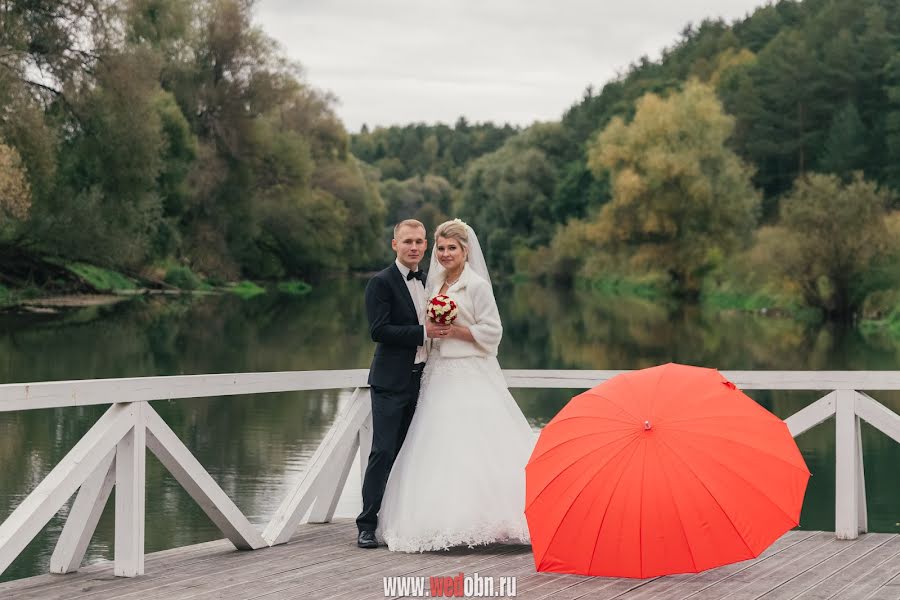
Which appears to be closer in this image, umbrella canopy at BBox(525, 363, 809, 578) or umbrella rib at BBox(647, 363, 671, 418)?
umbrella canopy at BBox(525, 363, 809, 578)

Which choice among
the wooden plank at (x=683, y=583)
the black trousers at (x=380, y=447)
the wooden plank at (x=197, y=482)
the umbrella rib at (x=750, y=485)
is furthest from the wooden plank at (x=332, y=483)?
the umbrella rib at (x=750, y=485)

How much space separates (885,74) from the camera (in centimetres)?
6078

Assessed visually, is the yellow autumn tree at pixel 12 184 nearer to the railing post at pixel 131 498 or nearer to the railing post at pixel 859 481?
the railing post at pixel 131 498

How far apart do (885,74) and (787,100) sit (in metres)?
5.07

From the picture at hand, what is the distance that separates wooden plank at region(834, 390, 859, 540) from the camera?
5.89m

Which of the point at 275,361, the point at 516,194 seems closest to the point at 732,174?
the point at 275,361

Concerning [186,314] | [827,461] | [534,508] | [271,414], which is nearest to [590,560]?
[534,508]

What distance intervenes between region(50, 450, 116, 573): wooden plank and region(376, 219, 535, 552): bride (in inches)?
53.1

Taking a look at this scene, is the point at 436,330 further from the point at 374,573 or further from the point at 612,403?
the point at 612,403

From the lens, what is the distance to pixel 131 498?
15.9 ft

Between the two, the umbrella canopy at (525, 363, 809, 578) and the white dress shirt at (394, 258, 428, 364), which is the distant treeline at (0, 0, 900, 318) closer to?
the white dress shirt at (394, 258, 428, 364)

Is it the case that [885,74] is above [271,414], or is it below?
above

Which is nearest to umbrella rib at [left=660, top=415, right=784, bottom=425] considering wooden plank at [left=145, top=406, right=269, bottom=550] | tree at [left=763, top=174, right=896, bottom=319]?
wooden plank at [left=145, top=406, right=269, bottom=550]

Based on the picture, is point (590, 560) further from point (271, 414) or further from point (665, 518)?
point (271, 414)
